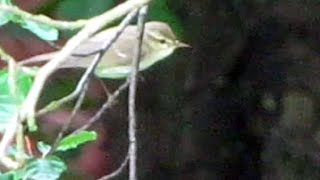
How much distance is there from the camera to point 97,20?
2.59ft

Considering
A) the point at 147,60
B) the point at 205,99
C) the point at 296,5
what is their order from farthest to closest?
the point at 205,99 → the point at 296,5 → the point at 147,60

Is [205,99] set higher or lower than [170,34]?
lower

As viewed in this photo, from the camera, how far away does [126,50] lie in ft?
3.83

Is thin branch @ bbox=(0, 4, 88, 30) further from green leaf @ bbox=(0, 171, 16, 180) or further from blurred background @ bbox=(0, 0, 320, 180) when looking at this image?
blurred background @ bbox=(0, 0, 320, 180)

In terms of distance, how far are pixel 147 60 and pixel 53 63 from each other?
41 centimetres

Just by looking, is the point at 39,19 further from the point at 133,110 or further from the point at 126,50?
the point at 126,50

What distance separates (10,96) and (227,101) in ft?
2.94

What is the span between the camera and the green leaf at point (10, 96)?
849 millimetres

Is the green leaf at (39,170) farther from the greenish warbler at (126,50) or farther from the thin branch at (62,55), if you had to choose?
the greenish warbler at (126,50)

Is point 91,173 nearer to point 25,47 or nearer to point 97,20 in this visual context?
point 25,47

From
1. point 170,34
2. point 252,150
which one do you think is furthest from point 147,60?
point 252,150

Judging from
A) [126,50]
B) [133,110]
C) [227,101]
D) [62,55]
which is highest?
[62,55]

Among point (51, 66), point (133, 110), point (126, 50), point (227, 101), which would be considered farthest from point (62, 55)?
point (227, 101)

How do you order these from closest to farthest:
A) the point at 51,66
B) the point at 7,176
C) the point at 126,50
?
1. the point at 51,66
2. the point at 7,176
3. the point at 126,50
